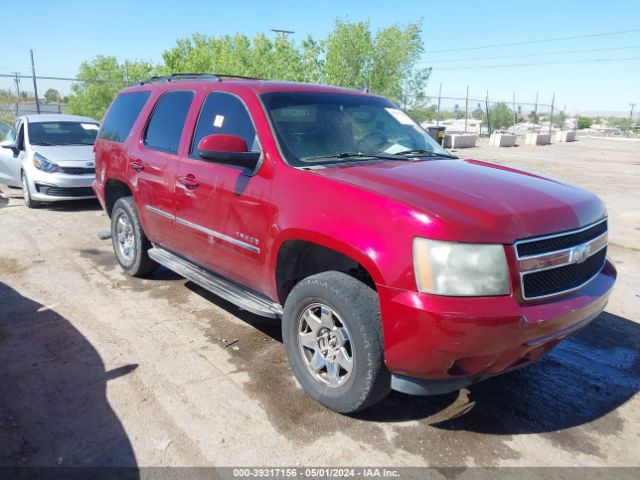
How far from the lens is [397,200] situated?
106 inches

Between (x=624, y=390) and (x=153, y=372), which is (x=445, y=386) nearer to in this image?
(x=624, y=390)

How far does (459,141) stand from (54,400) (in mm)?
25598

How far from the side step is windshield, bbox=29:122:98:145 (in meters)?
6.10

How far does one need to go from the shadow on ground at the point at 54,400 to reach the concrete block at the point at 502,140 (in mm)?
28591

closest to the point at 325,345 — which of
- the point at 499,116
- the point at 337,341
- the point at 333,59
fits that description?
the point at 337,341

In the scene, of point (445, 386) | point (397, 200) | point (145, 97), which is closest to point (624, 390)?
point (445, 386)

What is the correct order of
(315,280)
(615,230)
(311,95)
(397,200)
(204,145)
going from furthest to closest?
(615,230) → (311,95) → (204,145) → (315,280) → (397,200)

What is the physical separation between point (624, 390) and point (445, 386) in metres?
1.69

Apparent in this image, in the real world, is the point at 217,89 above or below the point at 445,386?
above

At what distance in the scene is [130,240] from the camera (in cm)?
552

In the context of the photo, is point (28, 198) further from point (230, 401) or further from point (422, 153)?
point (422, 153)

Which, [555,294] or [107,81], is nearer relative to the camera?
[555,294]

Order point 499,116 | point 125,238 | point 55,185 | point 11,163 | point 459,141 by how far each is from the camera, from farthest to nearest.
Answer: point 499,116
point 459,141
point 11,163
point 55,185
point 125,238

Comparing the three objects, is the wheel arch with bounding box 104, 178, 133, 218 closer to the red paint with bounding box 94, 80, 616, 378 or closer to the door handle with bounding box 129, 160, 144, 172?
the door handle with bounding box 129, 160, 144, 172
